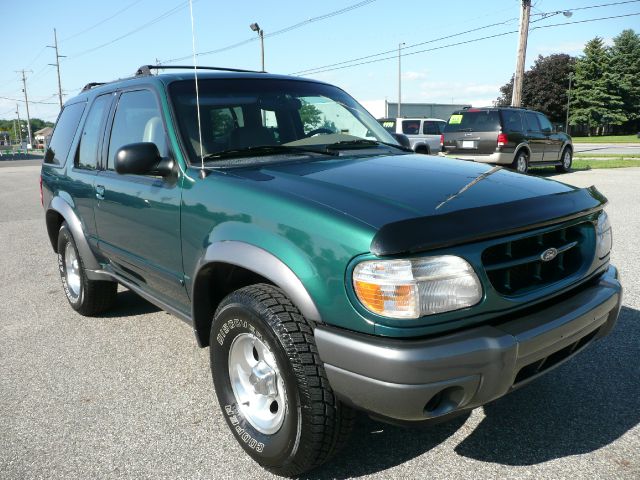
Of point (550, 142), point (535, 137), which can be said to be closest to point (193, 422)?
point (535, 137)

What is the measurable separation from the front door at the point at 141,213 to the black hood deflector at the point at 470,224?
136 cm

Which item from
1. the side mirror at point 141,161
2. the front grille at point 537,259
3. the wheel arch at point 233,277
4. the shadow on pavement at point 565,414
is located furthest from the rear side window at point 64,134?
the shadow on pavement at point 565,414

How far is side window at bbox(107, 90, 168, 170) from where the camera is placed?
313 cm

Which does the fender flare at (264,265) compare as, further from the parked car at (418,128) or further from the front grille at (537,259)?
the parked car at (418,128)

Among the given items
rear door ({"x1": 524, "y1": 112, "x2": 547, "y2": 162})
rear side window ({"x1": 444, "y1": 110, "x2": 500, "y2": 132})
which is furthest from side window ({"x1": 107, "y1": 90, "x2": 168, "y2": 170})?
rear door ({"x1": 524, "y1": 112, "x2": 547, "y2": 162})

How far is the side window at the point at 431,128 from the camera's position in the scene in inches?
717

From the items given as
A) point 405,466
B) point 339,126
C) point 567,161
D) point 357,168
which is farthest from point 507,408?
point 567,161

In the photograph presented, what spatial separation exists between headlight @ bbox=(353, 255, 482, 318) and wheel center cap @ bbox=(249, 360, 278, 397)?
2.33ft

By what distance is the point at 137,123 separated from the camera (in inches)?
135

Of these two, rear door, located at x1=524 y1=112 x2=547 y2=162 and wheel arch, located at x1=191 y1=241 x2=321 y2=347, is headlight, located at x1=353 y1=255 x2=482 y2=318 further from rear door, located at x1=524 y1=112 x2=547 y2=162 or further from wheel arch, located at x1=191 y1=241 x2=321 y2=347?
rear door, located at x1=524 y1=112 x2=547 y2=162

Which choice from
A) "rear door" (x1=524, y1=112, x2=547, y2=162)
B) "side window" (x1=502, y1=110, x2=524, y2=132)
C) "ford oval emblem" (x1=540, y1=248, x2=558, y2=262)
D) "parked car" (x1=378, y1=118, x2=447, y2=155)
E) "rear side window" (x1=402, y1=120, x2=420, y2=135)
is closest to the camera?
"ford oval emblem" (x1=540, y1=248, x2=558, y2=262)

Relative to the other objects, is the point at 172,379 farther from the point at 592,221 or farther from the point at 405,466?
the point at 592,221

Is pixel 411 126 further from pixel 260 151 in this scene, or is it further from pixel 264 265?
pixel 264 265

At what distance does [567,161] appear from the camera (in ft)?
55.6
